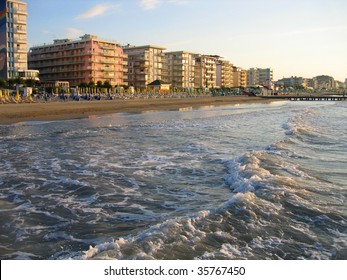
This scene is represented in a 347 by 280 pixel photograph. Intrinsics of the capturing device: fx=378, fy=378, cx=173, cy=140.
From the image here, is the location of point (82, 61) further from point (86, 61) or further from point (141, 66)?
point (141, 66)

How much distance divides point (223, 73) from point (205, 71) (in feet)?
50.3

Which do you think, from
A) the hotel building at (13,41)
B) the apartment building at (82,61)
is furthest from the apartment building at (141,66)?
the hotel building at (13,41)

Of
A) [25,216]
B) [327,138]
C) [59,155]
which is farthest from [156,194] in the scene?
[327,138]

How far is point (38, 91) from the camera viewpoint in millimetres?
57812

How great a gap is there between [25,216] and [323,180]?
6.26 m

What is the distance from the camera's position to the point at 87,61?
258 ft

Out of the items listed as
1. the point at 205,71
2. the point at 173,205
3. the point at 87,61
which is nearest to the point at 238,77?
the point at 205,71

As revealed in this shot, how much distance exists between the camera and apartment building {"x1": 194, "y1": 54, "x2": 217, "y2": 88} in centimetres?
11844

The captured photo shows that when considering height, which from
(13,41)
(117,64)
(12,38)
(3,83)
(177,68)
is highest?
(12,38)

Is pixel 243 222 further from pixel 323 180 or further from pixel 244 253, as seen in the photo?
pixel 323 180

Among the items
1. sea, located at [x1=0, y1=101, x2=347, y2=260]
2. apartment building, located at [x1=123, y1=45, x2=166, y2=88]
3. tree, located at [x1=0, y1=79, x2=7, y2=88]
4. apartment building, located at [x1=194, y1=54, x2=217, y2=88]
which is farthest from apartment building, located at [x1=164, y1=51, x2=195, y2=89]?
sea, located at [x1=0, y1=101, x2=347, y2=260]

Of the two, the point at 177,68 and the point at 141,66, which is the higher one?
the point at 177,68

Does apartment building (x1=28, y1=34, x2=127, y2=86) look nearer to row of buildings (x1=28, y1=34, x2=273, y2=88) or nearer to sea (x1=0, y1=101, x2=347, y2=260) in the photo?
row of buildings (x1=28, y1=34, x2=273, y2=88)

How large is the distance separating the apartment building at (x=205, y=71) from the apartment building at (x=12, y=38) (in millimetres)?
57416
